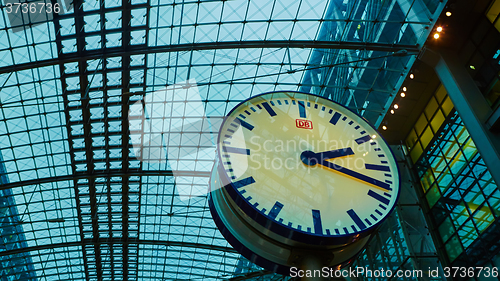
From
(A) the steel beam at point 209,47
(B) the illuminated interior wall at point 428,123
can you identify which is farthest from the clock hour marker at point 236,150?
(B) the illuminated interior wall at point 428,123

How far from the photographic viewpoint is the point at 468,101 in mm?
15375

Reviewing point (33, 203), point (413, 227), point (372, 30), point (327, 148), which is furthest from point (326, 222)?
point (33, 203)

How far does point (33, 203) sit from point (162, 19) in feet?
69.4

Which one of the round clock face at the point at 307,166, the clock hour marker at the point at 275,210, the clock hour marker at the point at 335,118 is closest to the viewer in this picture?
the clock hour marker at the point at 275,210

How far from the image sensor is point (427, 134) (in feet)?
64.1

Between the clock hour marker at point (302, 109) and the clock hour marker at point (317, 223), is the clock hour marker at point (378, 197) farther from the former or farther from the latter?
the clock hour marker at point (302, 109)

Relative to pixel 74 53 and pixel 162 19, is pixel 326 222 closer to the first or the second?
pixel 162 19

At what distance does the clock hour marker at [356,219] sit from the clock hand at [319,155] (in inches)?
33.8

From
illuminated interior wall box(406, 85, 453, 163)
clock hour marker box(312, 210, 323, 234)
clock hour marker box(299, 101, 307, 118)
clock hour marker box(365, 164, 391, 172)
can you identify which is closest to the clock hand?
clock hour marker box(365, 164, 391, 172)

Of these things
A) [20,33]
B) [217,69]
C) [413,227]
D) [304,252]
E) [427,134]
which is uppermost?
[20,33]

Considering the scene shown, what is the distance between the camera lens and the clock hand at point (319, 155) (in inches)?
245

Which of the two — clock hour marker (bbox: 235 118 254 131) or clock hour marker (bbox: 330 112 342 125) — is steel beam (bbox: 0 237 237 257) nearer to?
clock hour marker (bbox: 330 112 342 125)

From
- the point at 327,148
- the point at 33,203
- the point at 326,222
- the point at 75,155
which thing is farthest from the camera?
the point at 33,203

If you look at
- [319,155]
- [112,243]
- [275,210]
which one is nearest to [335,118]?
[319,155]
